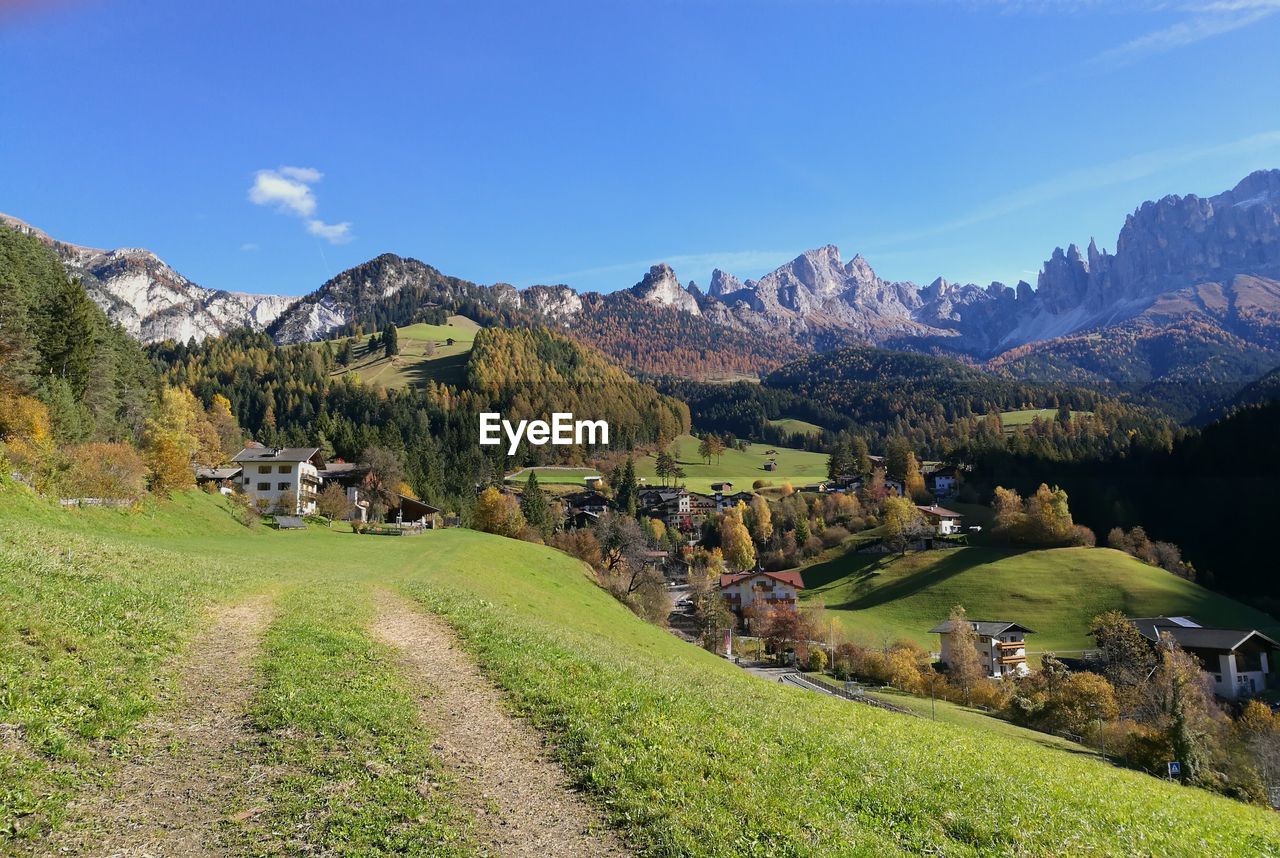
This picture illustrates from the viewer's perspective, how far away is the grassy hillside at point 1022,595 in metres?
95.8

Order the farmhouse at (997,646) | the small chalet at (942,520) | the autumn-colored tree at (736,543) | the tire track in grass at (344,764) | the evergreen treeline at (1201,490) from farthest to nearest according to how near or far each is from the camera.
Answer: the autumn-colored tree at (736,543)
the small chalet at (942,520)
the evergreen treeline at (1201,490)
the farmhouse at (997,646)
the tire track in grass at (344,764)

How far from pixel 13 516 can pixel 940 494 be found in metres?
193

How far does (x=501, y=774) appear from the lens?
13.4 meters

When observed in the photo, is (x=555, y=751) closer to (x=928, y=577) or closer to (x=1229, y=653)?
(x=1229, y=653)

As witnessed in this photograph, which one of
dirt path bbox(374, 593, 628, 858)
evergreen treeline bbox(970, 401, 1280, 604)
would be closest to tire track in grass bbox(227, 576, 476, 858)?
dirt path bbox(374, 593, 628, 858)

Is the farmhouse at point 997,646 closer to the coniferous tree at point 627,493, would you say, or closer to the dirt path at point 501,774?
the dirt path at point 501,774

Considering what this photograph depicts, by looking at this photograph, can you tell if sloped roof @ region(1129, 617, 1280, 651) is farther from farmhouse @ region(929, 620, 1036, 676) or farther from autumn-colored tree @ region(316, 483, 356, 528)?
autumn-colored tree @ region(316, 483, 356, 528)

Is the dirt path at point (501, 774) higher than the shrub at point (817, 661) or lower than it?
higher

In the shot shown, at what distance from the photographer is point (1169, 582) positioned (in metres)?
104

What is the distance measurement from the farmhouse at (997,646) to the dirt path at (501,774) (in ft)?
260

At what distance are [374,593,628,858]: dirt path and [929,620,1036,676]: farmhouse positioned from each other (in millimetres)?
79357

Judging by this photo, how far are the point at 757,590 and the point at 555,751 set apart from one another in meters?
109

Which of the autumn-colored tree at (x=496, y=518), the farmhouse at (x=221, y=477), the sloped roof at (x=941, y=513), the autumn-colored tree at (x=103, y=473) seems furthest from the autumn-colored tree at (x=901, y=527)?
the autumn-colored tree at (x=103, y=473)

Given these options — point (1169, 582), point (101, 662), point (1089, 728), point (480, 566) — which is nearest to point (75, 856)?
point (101, 662)
